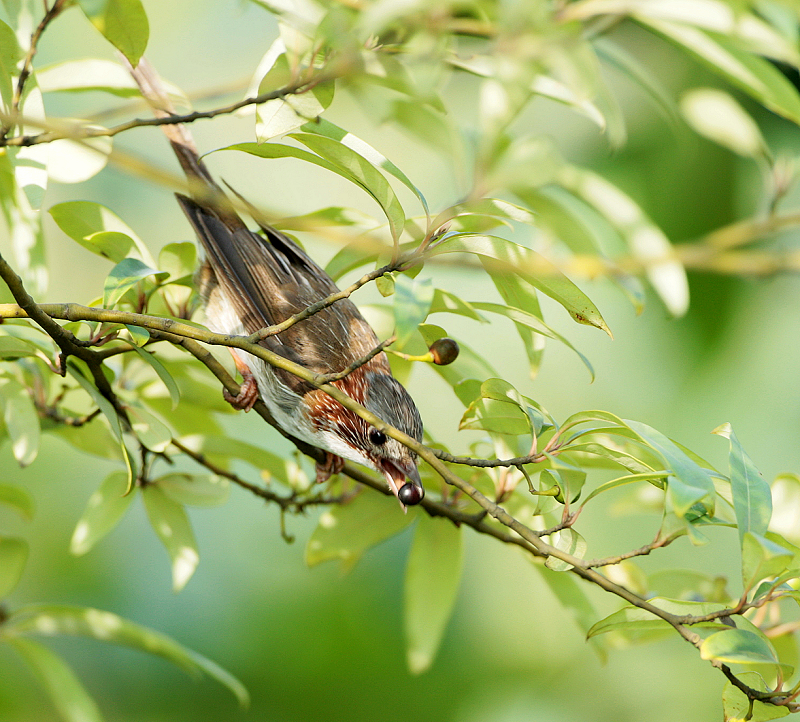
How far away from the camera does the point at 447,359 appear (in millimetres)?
1096

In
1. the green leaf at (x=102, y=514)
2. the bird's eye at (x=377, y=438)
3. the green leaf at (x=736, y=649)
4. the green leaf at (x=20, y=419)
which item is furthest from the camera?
the bird's eye at (x=377, y=438)

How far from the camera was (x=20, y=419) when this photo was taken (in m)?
1.41

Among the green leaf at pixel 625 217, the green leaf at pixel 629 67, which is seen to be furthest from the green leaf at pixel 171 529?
the green leaf at pixel 629 67

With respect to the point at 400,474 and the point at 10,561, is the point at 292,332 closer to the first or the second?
the point at 400,474

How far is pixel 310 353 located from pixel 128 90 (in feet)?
2.46

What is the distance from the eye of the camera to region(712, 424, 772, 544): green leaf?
1.13 meters

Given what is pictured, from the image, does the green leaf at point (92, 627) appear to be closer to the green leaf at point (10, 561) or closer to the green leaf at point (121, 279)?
the green leaf at point (10, 561)

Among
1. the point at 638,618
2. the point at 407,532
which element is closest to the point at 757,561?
the point at 638,618

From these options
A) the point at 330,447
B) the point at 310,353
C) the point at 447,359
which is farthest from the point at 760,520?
the point at 310,353

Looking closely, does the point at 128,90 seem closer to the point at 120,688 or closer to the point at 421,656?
the point at 421,656

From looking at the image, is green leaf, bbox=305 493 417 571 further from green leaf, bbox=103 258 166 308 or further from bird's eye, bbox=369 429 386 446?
green leaf, bbox=103 258 166 308

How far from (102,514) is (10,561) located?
0.24 m

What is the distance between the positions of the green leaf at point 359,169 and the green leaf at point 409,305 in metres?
0.20

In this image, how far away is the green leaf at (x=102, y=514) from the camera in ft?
5.34
